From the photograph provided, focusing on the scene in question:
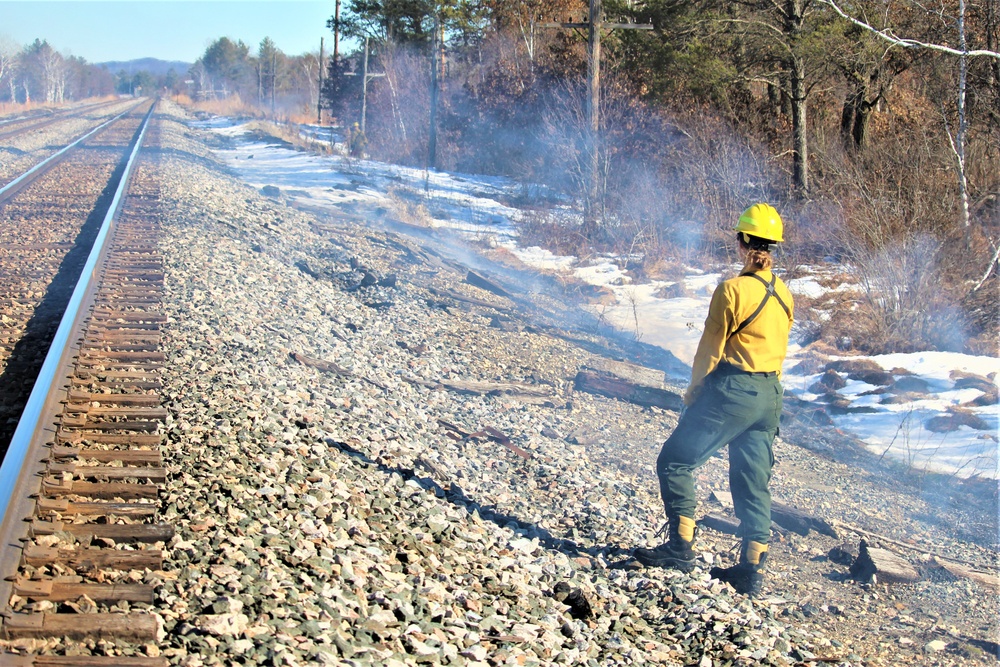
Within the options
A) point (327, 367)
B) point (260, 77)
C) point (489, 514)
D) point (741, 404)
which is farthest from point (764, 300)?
point (260, 77)

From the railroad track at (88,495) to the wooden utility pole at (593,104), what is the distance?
1105cm

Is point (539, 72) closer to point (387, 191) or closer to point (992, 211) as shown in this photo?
point (387, 191)

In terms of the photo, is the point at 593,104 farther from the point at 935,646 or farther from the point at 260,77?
the point at 260,77

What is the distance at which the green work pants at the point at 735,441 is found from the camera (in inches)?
181

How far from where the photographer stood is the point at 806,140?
62.1 ft

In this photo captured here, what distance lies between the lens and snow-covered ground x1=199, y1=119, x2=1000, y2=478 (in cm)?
835

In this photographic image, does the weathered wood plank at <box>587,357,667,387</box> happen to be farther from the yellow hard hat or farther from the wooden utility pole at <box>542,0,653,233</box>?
the wooden utility pole at <box>542,0,653,233</box>

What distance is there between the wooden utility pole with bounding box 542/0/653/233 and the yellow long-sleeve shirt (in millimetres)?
12529

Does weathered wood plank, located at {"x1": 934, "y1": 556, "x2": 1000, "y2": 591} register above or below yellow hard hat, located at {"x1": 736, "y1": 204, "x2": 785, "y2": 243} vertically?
below

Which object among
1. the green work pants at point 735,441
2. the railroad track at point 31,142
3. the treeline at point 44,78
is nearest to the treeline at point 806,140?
the green work pants at point 735,441

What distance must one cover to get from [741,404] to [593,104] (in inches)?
533

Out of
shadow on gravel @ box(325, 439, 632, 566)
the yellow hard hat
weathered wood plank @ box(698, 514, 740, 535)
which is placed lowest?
weathered wood plank @ box(698, 514, 740, 535)

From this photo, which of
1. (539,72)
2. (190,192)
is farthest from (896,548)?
(539,72)

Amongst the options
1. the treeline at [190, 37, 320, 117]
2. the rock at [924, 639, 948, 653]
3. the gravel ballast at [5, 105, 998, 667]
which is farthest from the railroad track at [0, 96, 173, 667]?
the treeline at [190, 37, 320, 117]
